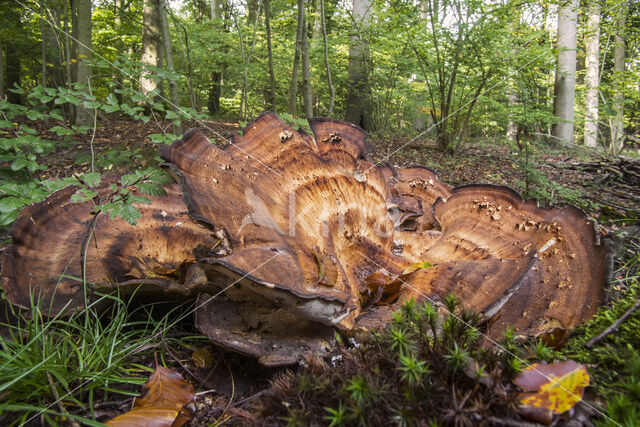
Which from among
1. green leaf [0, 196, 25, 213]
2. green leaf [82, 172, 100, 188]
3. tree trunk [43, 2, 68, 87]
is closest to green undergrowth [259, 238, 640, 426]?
green leaf [82, 172, 100, 188]

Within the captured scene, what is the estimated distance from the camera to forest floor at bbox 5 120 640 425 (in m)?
1.75

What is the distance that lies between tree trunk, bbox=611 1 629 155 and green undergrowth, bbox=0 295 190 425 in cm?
811

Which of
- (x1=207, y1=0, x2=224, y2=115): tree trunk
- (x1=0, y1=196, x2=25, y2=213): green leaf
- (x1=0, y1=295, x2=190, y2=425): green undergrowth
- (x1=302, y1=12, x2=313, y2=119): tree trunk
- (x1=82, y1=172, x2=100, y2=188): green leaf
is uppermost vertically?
(x1=207, y1=0, x2=224, y2=115): tree trunk

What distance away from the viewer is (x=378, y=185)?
9.43 ft

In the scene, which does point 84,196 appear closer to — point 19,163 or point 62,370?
point 62,370

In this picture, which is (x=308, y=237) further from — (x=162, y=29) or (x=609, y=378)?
(x=162, y=29)

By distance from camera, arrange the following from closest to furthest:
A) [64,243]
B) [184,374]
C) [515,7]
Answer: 1. [184,374]
2. [64,243]
3. [515,7]

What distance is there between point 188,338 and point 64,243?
3.38ft

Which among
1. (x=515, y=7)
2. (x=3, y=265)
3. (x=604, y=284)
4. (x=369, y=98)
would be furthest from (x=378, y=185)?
(x=369, y=98)

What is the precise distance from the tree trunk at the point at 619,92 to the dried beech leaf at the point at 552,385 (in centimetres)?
721

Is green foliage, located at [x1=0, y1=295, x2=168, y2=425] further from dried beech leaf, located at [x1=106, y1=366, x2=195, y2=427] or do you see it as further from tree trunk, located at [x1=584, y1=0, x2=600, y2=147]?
tree trunk, located at [x1=584, y1=0, x2=600, y2=147]

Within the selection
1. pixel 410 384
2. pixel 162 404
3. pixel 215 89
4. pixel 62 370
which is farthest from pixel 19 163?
pixel 215 89

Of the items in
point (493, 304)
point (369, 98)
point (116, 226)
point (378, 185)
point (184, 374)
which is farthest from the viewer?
point (369, 98)

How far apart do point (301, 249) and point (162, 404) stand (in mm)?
1022
